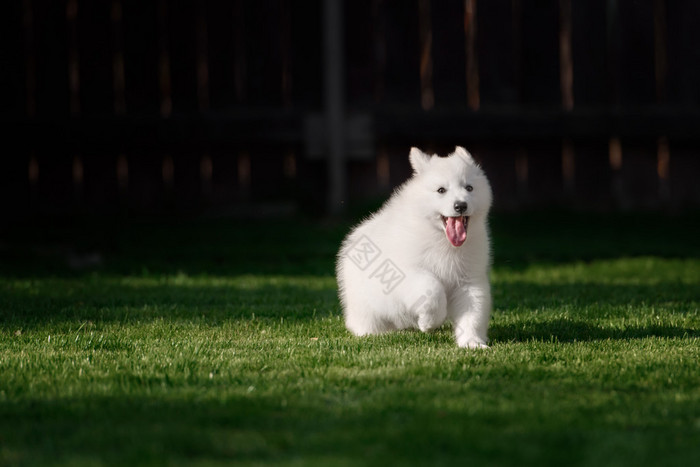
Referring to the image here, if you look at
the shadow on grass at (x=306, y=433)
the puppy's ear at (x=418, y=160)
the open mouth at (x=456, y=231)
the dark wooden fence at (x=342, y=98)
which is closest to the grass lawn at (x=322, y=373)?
the shadow on grass at (x=306, y=433)

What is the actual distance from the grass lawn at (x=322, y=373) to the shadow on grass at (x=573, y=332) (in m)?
0.02

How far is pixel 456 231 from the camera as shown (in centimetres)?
425

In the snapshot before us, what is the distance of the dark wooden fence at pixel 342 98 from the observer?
→ 28.8 ft

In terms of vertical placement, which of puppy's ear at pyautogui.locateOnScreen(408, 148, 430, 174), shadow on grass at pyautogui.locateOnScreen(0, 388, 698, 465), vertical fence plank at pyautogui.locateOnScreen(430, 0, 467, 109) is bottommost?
shadow on grass at pyautogui.locateOnScreen(0, 388, 698, 465)

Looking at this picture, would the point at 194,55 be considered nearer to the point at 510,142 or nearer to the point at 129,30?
the point at 129,30

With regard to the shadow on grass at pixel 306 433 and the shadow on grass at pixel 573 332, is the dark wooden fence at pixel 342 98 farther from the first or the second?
the shadow on grass at pixel 306 433

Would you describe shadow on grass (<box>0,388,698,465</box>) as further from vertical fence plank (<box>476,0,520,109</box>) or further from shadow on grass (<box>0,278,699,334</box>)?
vertical fence plank (<box>476,0,520,109</box>)

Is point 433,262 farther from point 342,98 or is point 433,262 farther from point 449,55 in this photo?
point 449,55

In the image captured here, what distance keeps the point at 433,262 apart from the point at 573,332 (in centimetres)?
92

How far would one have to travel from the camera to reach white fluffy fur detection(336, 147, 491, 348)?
4.19m

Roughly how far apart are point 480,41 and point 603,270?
112 inches

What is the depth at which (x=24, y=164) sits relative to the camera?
880cm

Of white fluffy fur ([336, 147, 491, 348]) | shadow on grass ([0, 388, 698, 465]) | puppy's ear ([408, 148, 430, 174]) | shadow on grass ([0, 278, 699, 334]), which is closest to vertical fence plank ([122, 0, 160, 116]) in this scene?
shadow on grass ([0, 278, 699, 334])

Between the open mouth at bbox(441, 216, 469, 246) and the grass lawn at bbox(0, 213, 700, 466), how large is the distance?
50cm
